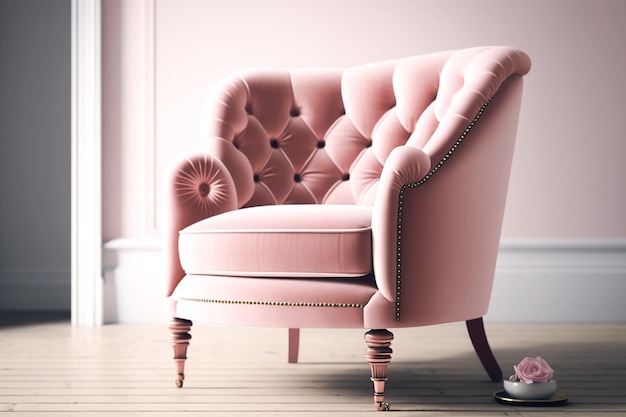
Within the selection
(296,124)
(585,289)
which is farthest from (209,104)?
(585,289)

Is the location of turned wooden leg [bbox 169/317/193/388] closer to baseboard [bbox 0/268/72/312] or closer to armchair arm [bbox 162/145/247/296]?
armchair arm [bbox 162/145/247/296]

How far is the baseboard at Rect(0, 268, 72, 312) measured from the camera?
337cm

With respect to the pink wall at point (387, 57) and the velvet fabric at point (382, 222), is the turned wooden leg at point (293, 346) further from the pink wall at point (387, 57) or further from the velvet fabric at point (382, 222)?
the pink wall at point (387, 57)

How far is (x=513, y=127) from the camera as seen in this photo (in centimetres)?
184

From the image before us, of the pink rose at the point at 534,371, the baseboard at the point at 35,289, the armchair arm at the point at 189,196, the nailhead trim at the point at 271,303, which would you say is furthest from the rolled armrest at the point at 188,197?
the baseboard at the point at 35,289

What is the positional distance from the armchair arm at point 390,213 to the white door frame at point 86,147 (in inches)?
68.0

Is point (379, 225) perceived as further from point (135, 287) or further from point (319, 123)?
point (135, 287)

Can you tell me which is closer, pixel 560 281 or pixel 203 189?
pixel 203 189

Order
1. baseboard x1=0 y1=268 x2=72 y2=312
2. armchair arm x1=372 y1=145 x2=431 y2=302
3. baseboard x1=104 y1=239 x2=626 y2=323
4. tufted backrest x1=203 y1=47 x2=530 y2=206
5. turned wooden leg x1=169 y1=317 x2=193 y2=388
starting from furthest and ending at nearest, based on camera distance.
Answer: baseboard x1=0 y1=268 x2=72 y2=312 → baseboard x1=104 y1=239 x2=626 y2=323 → tufted backrest x1=203 y1=47 x2=530 y2=206 → turned wooden leg x1=169 y1=317 x2=193 y2=388 → armchair arm x1=372 y1=145 x2=431 y2=302

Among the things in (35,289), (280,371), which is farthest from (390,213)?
(35,289)

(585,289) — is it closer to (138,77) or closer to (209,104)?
(209,104)

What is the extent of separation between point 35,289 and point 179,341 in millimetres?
1859

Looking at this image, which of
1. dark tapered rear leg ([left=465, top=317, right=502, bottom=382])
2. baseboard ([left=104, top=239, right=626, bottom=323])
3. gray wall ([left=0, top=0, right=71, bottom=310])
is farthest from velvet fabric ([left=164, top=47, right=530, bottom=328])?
gray wall ([left=0, top=0, right=71, bottom=310])

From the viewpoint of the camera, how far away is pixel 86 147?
9.75ft
